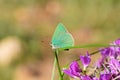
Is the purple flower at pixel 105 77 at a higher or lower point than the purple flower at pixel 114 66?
lower

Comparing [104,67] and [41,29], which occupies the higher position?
[104,67]

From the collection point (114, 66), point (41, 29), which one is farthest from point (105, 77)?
point (41, 29)

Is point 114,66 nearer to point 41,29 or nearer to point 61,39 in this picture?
point 61,39

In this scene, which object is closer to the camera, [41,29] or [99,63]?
[99,63]

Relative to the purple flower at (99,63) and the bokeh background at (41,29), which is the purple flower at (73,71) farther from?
the bokeh background at (41,29)

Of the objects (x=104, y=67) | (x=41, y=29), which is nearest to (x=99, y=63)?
(x=104, y=67)

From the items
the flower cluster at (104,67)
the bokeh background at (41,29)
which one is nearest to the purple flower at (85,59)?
the flower cluster at (104,67)

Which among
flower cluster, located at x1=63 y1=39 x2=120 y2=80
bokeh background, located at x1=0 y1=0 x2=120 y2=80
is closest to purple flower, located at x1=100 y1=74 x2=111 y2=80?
flower cluster, located at x1=63 y1=39 x2=120 y2=80
